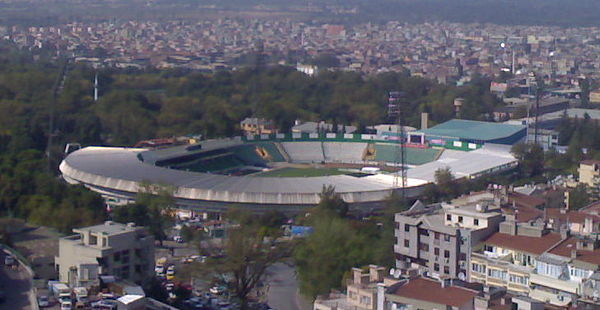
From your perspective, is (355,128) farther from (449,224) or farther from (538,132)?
(449,224)

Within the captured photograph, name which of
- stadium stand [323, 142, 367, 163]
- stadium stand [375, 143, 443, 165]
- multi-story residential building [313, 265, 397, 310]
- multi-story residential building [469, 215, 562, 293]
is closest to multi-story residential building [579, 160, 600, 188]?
stadium stand [375, 143, 443, 165]

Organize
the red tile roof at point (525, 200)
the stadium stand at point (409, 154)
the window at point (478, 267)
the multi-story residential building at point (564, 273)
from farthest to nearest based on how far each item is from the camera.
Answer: the stadium stand at point (409, 154)
the red tile roof at point (525, 200)
the window at point (478, 267)
the multi-story residential building at point (564, 273)

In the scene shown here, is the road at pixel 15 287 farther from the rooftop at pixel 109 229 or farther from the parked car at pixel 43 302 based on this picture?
the rooftop at pixel 109 229

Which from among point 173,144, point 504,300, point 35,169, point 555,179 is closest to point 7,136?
point 173,144

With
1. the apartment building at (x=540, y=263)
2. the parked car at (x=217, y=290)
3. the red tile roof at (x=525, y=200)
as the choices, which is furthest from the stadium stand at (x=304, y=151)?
the parked car at (x=217, y=290)

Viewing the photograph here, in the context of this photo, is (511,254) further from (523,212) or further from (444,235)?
(523,212)

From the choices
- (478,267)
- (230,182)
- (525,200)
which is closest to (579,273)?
(478,267)

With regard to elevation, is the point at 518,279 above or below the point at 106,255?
below
